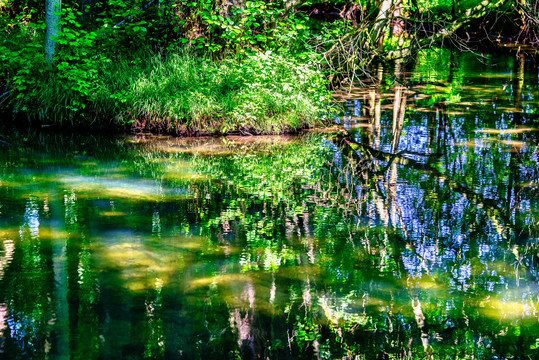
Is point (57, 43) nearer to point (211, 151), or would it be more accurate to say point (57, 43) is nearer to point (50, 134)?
point (50, 134)

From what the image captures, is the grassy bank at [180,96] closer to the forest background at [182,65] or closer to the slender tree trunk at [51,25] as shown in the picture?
the forest background at [182,65]

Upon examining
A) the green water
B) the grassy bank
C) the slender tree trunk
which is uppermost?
the slender tree trunk

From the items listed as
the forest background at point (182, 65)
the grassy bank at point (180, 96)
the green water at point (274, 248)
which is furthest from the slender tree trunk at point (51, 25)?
the green water at point (274, 248)

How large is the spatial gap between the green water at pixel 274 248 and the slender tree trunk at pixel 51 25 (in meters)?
2.27

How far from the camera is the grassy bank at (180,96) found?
10.9 meters

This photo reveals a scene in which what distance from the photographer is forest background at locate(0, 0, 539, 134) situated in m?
11.0

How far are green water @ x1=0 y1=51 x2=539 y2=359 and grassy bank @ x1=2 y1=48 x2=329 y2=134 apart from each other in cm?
79

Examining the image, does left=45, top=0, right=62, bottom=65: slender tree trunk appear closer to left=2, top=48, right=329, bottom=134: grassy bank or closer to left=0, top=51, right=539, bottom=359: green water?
left=2, top=48, right=329, bottom=134: grassy bank

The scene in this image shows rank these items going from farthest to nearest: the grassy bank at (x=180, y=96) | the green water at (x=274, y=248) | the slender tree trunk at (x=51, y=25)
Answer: the slender tree trunk at (x=51, y=25) → the grassy bank at (x=180, y=96) → the green water at (x=274, y=248)

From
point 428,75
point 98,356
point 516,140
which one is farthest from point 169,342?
point 428,75

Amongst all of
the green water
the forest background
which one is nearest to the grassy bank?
the forest background

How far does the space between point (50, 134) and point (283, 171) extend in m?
5.18

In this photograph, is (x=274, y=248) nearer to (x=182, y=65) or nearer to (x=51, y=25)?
(x=182, y=65)

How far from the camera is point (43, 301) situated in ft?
14.5
